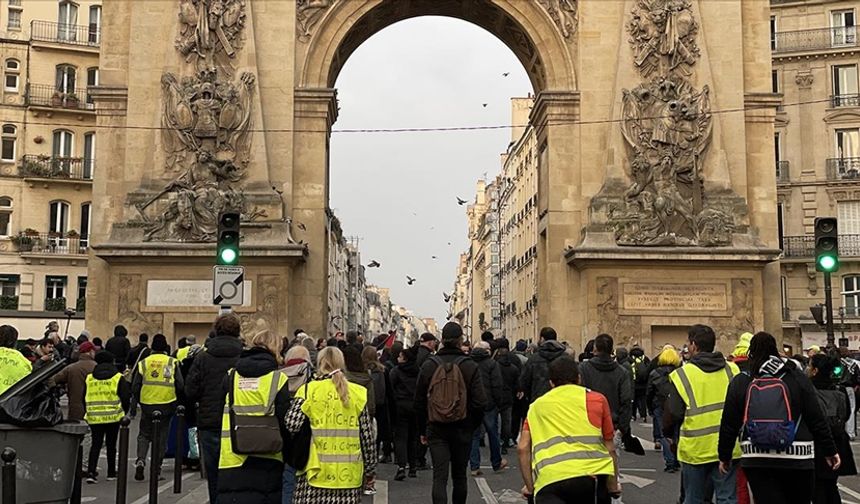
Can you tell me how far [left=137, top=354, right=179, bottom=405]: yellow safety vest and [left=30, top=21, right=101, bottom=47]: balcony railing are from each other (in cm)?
3192

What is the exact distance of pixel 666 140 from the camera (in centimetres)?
2612

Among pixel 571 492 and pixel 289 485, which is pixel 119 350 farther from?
pixel 571 492

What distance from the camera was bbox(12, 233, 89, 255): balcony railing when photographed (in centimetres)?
3966

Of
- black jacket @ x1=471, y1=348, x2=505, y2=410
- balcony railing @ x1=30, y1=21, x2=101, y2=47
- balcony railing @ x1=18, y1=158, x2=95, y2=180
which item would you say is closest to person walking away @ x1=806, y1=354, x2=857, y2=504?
black jacket @ x1=471, y1=348, x2=505, y2=410

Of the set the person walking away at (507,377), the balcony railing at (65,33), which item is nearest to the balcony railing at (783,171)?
the person walking away at (507,377)

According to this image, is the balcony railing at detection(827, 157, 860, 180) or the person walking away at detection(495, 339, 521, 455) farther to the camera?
the balcony railing at detection(827, 157, 860, 180)

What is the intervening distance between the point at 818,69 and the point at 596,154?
64.5 ft

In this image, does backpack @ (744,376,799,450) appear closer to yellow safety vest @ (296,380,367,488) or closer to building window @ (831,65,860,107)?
yellow safety vest @ (296,380,367,488)

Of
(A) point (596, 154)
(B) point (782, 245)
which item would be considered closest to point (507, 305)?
(B) point (782, 245)

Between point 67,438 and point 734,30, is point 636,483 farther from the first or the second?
point 734,30

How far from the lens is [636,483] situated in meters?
13.7

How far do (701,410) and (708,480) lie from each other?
71cm

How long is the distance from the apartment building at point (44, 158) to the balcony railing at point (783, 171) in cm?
2894

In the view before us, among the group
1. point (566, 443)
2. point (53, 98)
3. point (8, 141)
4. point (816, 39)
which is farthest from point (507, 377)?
point (816, 39)
